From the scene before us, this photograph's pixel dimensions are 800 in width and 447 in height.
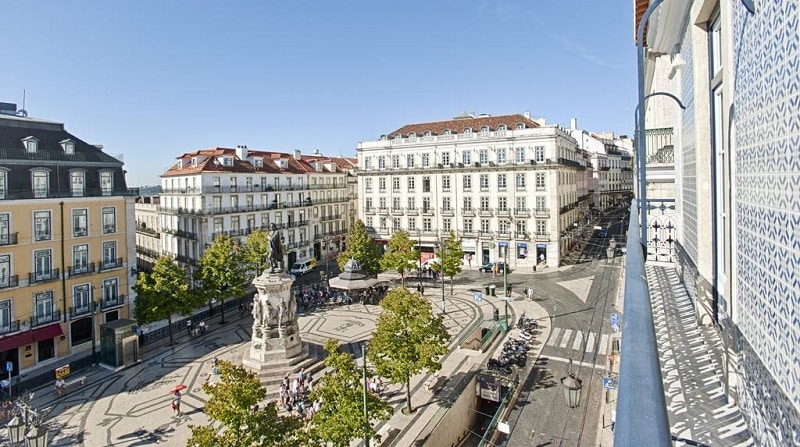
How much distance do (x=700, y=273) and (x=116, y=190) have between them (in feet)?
103

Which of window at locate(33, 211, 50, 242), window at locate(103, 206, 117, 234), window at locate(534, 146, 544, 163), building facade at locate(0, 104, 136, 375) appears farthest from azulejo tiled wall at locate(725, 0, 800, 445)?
window at locate(534, 146, 544, 163)

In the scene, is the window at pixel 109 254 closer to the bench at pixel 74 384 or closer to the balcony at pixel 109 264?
the balcony at pixel 109 264

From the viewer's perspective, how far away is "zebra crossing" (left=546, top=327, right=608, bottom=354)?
76.6ft

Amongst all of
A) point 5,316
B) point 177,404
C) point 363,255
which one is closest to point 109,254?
point 5,316

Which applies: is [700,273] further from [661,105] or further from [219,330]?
[219,330]

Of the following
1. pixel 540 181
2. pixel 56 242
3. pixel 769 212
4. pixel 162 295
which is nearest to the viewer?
pixel 769 212

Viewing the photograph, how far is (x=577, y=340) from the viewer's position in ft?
80.2

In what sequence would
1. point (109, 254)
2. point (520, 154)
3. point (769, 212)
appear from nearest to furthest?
point (769, 212)
point (109, 254)
point (520, 154)

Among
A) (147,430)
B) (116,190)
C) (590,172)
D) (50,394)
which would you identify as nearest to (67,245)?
(116,190)

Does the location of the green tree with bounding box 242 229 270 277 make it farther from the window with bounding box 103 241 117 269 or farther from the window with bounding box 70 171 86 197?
the window with bounding box 70 171 86 197

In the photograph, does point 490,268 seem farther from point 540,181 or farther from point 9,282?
point 9,282

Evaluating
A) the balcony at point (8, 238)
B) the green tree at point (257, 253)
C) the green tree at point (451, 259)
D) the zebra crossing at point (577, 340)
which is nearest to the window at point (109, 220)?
the balcony at point (8, 238)

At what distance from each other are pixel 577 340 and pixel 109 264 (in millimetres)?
27001

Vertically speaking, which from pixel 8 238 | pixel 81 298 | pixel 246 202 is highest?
pixel 246 202
